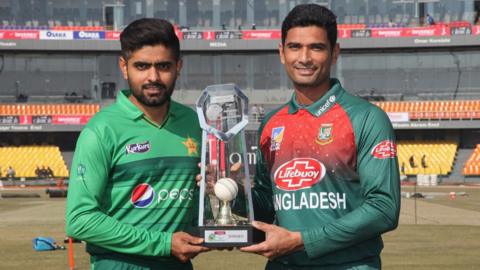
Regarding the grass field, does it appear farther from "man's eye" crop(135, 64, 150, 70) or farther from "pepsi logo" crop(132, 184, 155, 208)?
"man's eye" crop(135, 64, 150, 70)

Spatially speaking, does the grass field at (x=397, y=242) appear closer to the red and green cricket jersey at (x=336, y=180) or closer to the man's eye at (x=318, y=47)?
the red and green cricket jersey at (x=336, y=180)

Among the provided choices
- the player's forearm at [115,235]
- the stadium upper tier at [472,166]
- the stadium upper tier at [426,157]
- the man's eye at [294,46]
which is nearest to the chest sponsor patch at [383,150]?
the man's eye at [294,46]

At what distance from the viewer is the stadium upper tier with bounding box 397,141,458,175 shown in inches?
2446

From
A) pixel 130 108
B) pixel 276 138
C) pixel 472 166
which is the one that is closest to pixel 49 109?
pixel 472 166

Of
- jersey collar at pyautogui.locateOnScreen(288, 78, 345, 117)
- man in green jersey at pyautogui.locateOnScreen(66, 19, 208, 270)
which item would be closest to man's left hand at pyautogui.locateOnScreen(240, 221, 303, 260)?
man in green jersey at pyautogui.locateOnScreen(66, 19, 208, 270)

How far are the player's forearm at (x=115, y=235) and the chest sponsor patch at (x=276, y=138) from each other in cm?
85

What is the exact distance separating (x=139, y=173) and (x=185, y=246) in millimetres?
570

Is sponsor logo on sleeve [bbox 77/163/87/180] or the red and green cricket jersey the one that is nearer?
the red and green cricket jersey

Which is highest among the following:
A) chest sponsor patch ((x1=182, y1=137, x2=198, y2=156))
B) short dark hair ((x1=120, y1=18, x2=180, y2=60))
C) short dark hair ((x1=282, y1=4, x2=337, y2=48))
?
short dark hair ((x1=282, y1=4, x2=337, y2=48))

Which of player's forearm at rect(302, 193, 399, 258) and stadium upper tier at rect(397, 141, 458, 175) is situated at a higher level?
player's forearm at rect(302, 193, 399, 258)

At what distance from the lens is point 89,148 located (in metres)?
5.54

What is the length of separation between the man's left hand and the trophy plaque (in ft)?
0.37

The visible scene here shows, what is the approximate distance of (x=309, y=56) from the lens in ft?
18.5

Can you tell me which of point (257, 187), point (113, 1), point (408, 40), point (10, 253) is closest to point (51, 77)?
point (113, 1)
